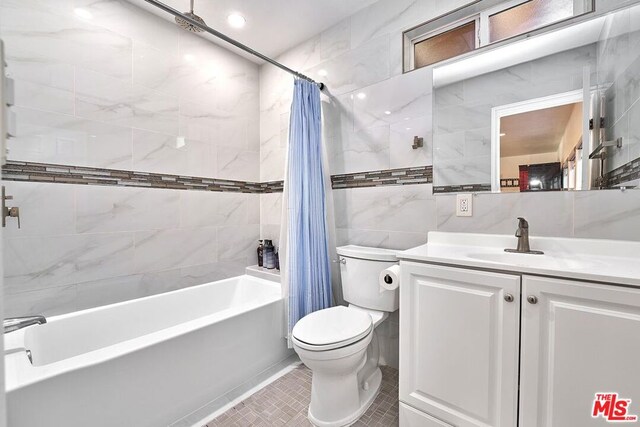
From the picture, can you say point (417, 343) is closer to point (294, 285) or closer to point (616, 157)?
point (294, 285)

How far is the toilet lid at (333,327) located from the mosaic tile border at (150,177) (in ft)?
2.97

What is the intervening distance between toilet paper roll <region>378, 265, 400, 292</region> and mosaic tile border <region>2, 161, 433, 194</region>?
663mm

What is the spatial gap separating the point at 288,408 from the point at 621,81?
2297 millimetres

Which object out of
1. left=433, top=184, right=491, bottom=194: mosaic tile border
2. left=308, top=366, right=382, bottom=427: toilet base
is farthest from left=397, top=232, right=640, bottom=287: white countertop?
left=308, top=366, right=382, bottom=427: toilet base

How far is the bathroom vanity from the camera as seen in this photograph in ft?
3.15

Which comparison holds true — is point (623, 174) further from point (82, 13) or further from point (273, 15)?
point (82, 13)

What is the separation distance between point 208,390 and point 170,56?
7.68 feet

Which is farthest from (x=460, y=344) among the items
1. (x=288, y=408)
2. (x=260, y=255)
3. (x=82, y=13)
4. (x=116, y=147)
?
(x=82, y=13)

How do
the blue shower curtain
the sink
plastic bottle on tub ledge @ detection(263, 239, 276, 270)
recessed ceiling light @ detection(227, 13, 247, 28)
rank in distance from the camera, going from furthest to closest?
plastic bottle on tub ledge @ detection(263, 239, 276, 270)
recessed ceiling light @ detection(227, 13, 247, 28)
the blue shower curtain
the sink

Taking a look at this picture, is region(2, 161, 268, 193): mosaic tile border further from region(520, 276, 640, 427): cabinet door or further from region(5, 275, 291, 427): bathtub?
region(520, 276, 640, 427): cabinet door

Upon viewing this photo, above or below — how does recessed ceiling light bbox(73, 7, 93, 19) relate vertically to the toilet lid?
above

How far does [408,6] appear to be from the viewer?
1.90 m

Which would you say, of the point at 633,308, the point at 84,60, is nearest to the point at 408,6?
the point at 633,308

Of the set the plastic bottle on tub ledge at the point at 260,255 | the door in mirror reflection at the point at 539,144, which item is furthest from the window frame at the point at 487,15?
the plastic bottle on tub ledge at the point at 260,255
